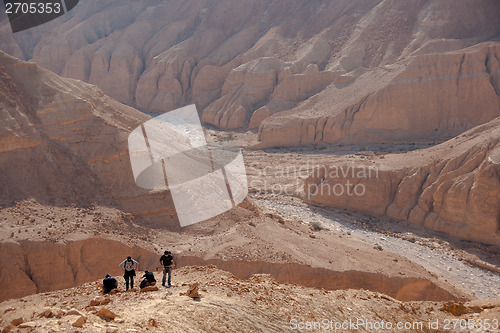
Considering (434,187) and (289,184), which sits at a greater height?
(434,187)

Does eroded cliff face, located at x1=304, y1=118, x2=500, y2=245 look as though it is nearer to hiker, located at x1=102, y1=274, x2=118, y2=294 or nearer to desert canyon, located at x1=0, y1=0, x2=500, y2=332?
desert canyon, located at x1=0, y1=0, x2=500, y2=332

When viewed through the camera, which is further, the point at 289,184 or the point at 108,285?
the point at 289,184

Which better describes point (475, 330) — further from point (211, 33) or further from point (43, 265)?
point (211, 33)

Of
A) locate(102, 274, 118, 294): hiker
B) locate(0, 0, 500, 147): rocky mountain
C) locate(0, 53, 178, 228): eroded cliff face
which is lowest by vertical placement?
locate(102, 274, 118, 294): hiker

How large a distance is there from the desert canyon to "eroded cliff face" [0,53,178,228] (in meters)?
0.05

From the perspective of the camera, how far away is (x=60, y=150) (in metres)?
13.5

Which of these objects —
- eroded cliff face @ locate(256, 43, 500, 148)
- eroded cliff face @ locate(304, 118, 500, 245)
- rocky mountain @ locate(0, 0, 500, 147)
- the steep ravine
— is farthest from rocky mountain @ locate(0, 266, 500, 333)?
rocky mountain @ locate(0, 0, 500, 147)

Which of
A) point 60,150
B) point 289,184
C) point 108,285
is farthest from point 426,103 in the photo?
point 108,285

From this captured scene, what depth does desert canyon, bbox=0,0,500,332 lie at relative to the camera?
7.61 meters

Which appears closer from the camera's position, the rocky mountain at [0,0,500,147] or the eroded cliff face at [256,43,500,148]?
the eroded cliff face at [256,43,500,148]

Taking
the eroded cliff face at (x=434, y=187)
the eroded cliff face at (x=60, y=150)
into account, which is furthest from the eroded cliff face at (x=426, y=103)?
the eroded cliff face at (x=60, y=150)

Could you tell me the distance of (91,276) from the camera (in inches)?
430

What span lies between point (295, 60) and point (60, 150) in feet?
111

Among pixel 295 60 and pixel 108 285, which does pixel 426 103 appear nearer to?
pixel 295 60
